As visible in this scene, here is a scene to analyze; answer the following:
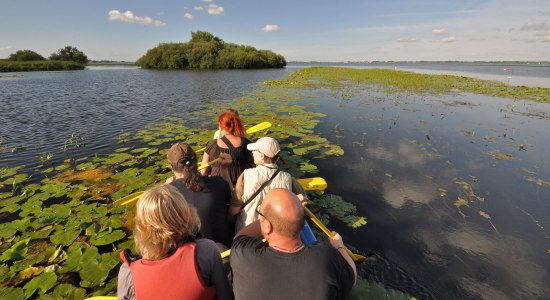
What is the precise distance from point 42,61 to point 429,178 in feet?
305

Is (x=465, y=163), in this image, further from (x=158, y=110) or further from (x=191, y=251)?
(x=158, y=110)

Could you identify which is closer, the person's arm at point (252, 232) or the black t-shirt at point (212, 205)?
the person's arm at point (252, 232)

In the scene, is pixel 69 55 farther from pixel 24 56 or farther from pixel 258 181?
pixel 258 181

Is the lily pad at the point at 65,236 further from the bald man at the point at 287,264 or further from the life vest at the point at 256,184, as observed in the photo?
the bald man at the point at 287,264

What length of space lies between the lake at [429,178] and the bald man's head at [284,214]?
279 centimetres

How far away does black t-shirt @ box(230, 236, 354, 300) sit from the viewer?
1.78 meters

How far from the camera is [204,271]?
1.95 m

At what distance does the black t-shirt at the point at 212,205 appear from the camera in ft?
9.57

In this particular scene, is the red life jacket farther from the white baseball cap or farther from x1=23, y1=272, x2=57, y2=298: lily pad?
x1=23, y1=272, x2=57, y2=298: lily pad

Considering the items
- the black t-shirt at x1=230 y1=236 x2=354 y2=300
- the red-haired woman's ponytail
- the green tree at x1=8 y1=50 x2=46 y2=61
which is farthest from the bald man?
the green tree at x1=8 y1=50 x2=46 y2=61

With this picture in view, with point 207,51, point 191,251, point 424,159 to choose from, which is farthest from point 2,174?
point 207,51

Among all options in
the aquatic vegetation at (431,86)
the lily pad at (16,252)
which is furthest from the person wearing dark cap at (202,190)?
the aquatic vegetation at (431,86)

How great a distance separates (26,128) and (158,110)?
6.03 m

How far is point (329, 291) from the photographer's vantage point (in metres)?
1.80
